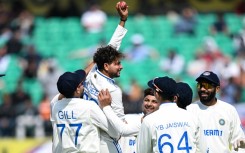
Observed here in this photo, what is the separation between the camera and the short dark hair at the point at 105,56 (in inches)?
360

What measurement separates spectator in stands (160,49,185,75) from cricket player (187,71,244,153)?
1114 centimetres

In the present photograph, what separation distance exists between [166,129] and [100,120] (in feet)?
2.95

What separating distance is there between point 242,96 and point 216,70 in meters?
1.06

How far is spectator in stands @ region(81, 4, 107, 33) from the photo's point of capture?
2273 cm

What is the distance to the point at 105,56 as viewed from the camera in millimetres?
9141

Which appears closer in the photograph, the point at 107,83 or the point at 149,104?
the point at 107,83

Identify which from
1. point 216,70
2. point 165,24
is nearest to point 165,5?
point 165,24

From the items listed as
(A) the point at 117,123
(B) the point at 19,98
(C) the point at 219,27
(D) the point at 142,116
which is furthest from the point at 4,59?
(A) the point at 117,123

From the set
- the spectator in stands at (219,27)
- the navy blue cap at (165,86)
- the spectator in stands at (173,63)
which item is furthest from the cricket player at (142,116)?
the spectator in stands at (219,27)

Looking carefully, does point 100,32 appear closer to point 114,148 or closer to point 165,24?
point 165,24

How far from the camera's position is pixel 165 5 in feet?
79.4

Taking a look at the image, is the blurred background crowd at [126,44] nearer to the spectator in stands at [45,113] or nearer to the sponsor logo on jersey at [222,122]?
the spectator in stands at [45,113]

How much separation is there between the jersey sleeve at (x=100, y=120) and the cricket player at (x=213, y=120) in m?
1.25

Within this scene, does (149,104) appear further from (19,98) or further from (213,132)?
(19,98)
